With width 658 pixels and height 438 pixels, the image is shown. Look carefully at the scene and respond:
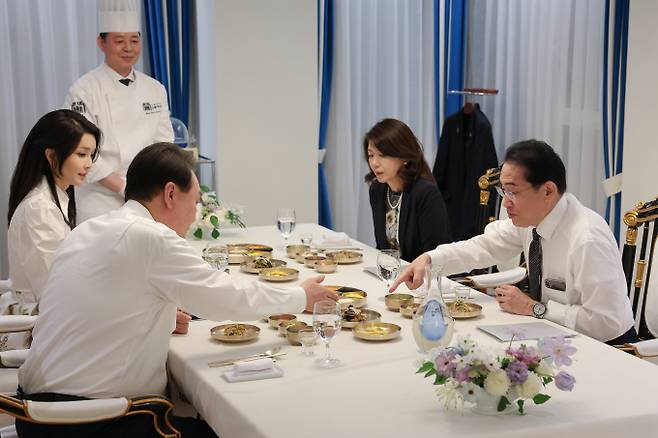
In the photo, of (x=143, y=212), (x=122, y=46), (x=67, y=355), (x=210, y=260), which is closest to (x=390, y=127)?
(x=210, y=260)

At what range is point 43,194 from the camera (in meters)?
3.22

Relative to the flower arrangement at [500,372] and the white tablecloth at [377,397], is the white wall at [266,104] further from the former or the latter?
the flower arrangement at [500,372]

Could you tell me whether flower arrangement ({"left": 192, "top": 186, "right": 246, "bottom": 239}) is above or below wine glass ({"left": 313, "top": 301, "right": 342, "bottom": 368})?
below

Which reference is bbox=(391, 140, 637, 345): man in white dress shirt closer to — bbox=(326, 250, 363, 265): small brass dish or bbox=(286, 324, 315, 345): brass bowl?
bbox=(326, 250, 363, 265): small brass dish

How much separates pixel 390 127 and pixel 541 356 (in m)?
2.27

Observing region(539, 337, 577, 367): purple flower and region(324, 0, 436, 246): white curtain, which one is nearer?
region(539, 337, 577, 367): purple flower

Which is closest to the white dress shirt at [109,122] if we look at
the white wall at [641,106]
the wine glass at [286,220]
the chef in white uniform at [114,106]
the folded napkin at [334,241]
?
the chef in white uniform at [114,106]

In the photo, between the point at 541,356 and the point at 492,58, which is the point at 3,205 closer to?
the point at 492,58

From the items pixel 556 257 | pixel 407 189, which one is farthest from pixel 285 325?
pixel 407 189

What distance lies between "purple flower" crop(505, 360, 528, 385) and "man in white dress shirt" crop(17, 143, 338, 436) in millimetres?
841

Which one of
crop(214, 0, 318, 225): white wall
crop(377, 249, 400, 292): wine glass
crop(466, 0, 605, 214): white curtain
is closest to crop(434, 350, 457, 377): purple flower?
crop(377, 249, 400, 292): wine glass

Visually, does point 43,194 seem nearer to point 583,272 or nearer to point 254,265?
point 254,265

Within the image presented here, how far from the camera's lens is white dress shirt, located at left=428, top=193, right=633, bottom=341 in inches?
109

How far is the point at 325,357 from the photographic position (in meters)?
2.34
